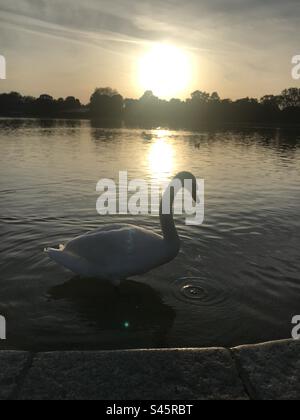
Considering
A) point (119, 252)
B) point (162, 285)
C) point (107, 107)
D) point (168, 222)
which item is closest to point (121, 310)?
point (119, 252)

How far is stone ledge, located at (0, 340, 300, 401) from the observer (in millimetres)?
3279

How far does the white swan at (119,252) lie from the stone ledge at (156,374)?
2.95 meters

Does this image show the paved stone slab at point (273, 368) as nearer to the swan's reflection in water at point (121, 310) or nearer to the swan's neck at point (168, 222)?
the swan's reflection in water at point (121, 310)

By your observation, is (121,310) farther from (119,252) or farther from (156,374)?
(156,374)

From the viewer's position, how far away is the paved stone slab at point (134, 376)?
10.7 ft

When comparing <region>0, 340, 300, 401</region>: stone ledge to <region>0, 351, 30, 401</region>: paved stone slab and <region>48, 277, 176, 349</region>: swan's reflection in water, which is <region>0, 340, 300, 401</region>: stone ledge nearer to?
<region>0, 351, 30, 401</region>: paved stone slab

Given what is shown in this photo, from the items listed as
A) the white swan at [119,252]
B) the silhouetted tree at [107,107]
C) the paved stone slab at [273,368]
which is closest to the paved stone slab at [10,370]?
the paved stone slab at [273,368]

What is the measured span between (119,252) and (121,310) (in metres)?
0.94

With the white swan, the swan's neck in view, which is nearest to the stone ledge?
the white swan

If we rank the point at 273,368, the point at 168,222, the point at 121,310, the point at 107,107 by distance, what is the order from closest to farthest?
the point at 273,368
the point at 121,310
the point at 168,222
the point at 107,107

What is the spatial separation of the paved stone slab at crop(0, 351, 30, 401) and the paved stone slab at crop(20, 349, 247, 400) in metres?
0.09

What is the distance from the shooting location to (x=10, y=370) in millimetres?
3492

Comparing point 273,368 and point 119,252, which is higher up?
point 119,252
